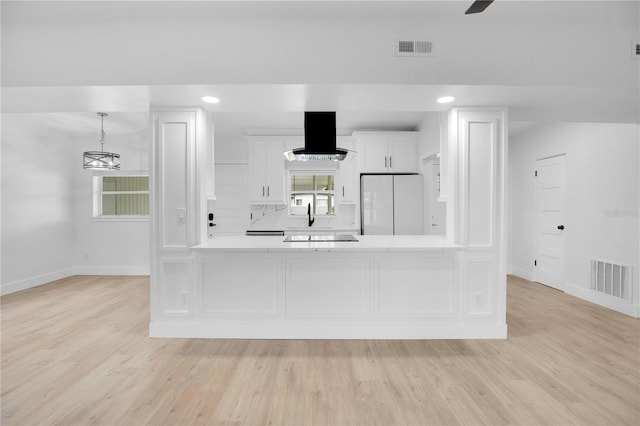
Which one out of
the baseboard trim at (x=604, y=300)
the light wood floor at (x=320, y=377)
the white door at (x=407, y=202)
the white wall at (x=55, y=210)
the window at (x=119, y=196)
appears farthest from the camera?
the window at (x=119, y=196)

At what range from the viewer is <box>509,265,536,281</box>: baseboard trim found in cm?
535

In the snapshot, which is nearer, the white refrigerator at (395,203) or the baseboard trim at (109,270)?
the white refrigerator at (395,203)

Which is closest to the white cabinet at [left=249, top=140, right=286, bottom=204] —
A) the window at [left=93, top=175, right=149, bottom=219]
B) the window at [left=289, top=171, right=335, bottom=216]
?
the window at [left=289, top=171, right=335, bottom=216]

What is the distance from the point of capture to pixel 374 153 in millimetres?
5477

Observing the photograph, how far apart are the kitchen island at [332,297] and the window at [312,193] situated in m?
2.90

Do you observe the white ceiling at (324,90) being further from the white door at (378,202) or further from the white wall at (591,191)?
the white door at (378,202)

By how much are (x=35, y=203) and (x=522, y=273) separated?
8501mm

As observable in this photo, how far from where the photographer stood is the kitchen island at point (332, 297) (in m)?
3.04

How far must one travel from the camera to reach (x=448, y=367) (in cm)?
249

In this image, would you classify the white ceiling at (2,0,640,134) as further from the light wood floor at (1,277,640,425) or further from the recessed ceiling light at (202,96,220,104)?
the light wood floor at (1,277,640,425)

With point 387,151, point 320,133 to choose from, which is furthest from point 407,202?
point 320,133

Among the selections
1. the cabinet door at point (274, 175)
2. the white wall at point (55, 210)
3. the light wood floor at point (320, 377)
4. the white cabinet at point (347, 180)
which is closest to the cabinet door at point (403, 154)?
the white cabinet at point (347, 180)

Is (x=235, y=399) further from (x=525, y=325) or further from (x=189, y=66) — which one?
(x=525, y=325)

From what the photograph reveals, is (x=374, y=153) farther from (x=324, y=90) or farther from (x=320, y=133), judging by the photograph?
(x=324, y=90)
